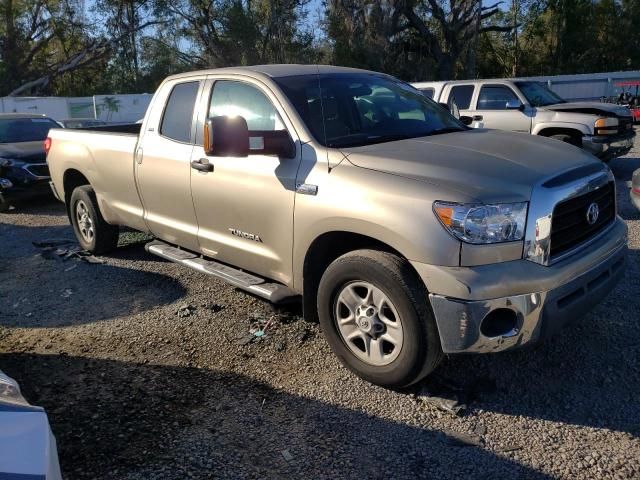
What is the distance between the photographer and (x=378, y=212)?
10.6 feet

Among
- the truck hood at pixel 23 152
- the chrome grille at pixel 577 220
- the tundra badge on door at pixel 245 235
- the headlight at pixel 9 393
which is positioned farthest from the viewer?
the truck hood at pixel 23 152

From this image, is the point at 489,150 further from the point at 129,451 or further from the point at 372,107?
the point at 129,451

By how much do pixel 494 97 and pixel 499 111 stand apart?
381mm

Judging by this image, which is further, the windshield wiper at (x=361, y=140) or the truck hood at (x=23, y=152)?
the truck hood at (x=23, y=152)

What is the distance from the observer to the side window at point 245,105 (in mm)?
4113

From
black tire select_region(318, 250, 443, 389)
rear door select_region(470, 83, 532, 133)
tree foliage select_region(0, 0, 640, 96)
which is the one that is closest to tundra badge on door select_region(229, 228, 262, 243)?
black tire select_region(318, 250, 443, 389)

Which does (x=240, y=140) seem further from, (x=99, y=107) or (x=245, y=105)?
(x=99, y=107)

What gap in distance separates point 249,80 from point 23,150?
720 centimetres

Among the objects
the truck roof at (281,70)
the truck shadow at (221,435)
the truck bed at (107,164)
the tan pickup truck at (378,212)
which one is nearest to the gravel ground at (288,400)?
the truck shadow at (221,435)

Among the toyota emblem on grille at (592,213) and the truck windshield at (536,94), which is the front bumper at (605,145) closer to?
the truck windshield at (536,94)

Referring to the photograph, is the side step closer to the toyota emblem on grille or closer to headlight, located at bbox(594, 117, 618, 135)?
the toyota emblem on grille

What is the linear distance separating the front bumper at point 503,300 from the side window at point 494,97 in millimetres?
8836

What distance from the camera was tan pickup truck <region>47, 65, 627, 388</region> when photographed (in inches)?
118

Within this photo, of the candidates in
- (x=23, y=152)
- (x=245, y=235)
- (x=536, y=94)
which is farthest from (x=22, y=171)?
(x=536, y=94)
